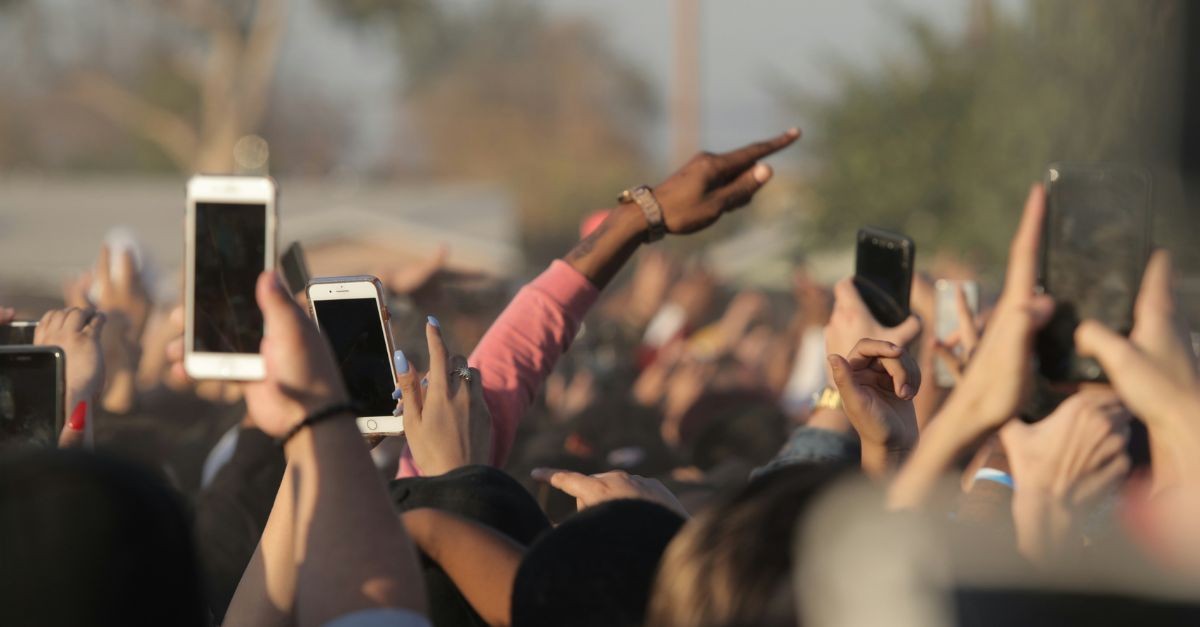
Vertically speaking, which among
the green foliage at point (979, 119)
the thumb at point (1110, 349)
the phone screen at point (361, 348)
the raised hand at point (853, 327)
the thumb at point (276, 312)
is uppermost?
the thumb at point (1110, 349)

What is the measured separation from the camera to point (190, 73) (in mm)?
52781

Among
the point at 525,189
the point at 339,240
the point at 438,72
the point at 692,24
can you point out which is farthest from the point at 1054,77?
the point at 438,72

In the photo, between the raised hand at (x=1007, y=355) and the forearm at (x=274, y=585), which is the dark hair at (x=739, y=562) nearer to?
the raised hand at (x=1007, y=355)

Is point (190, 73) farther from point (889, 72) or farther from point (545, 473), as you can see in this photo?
point (545, 473)

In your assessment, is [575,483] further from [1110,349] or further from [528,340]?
[1110,349]

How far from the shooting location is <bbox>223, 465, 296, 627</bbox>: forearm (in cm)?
242

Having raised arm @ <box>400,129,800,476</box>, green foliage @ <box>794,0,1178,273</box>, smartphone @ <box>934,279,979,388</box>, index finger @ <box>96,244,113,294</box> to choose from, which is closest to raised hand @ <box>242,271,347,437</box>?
raised arm @ <box>400,129,800,476</box>

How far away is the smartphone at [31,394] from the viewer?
2943 millimetres

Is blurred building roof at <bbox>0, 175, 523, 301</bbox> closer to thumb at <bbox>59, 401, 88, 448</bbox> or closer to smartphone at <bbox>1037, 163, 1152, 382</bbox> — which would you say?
thumb at <bbox>59, 401, 88, 448</bbox>

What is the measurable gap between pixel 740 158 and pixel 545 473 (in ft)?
2.97

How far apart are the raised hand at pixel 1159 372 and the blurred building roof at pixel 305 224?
20229mm

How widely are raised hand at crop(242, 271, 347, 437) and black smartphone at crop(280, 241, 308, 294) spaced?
1992mm

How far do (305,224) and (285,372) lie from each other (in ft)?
87.0

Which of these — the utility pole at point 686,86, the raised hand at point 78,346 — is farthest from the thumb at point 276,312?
the utility pole at point 686,86
